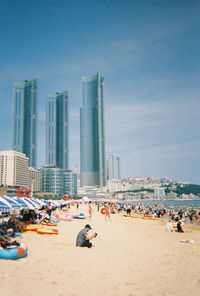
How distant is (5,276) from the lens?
614cm

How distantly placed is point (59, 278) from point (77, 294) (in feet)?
3.60

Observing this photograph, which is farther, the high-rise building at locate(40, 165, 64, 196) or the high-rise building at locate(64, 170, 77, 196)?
the high-rise building at locate(64, 170, 77, 196)

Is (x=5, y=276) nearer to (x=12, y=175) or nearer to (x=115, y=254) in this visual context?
(x=115, y=254)

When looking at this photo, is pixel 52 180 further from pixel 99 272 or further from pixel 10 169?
pixel 99 272

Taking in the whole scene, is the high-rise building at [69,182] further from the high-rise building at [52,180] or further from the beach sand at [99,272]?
the beach sand at [99,272]

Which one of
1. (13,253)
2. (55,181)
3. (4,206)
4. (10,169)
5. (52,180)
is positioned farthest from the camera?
(55,181)

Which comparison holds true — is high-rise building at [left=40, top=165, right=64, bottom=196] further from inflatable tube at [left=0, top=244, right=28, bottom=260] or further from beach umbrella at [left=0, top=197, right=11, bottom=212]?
inflatable tube at [left=0, top=244, right=28, bottom=260]

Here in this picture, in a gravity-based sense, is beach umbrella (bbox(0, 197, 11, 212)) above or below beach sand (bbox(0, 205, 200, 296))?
above

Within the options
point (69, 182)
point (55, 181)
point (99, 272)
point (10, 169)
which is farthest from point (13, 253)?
point (69, 182)

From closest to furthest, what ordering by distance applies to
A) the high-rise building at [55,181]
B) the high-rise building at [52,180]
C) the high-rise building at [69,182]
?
the high-rise building at [52,180]
the high-rise building at [55,181]
the high-rise building at [69,182]

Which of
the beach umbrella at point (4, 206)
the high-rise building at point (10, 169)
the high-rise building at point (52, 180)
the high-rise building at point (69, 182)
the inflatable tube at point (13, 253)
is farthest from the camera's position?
the high-rise building at point (69, 182)

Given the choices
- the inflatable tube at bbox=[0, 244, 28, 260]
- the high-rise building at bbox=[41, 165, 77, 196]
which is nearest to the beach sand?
the inflatable tube at bbox=[0, 244, 28, 260]

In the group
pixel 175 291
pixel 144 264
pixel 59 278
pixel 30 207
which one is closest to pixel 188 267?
pixel 144 264

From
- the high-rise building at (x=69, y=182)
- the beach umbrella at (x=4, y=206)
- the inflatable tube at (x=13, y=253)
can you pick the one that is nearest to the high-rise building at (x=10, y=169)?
the high-rise building at (x=69, y=182)
